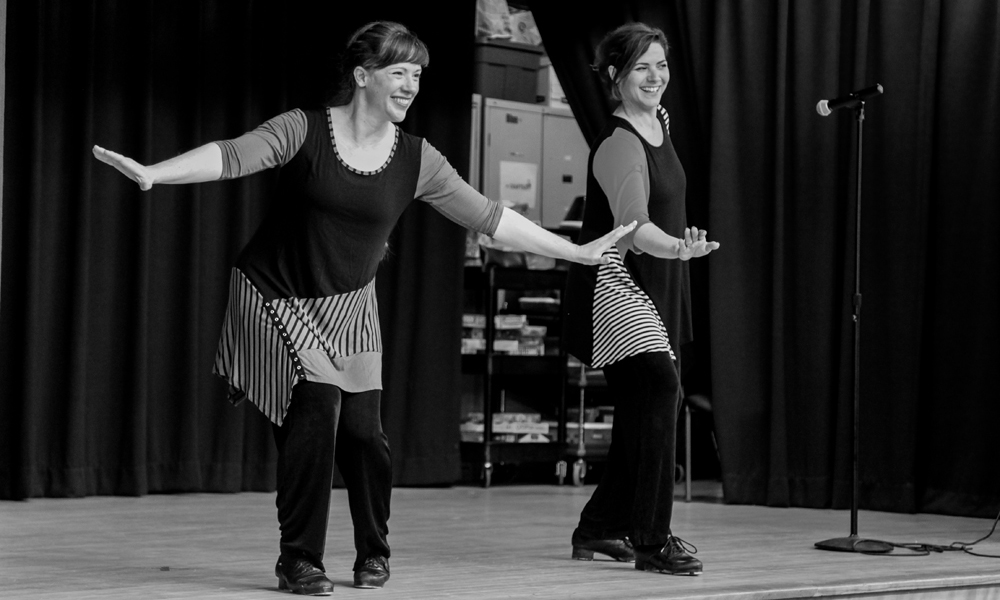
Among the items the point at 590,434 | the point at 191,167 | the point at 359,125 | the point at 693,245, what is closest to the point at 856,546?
the point at 693,245

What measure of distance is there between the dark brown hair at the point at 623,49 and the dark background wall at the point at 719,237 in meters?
2.14

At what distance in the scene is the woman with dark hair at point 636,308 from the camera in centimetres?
312

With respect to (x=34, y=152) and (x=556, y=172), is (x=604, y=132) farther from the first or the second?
(x=556, y=172)

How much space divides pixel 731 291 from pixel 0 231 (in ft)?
9.47

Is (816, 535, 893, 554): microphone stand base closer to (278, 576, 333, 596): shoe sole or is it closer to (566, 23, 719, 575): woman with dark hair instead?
(566, 23, 719, 575): woman with dark hair

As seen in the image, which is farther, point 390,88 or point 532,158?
point 532,158

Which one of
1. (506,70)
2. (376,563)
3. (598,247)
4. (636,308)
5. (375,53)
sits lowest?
(376,563)

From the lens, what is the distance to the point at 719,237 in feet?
17.6

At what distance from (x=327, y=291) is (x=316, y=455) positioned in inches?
13.9

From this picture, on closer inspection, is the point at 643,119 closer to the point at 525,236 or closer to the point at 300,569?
the point at 525,236

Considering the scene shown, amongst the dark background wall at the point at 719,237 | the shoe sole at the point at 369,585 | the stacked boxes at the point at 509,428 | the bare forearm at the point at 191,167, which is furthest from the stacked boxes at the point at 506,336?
the bare forearm at the point at 191,167

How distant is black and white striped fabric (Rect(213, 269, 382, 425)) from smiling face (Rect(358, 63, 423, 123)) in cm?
41

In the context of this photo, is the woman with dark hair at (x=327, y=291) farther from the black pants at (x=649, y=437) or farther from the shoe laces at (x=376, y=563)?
the black pants at (x=649, y=437)

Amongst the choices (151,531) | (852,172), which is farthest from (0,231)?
(852,172)
